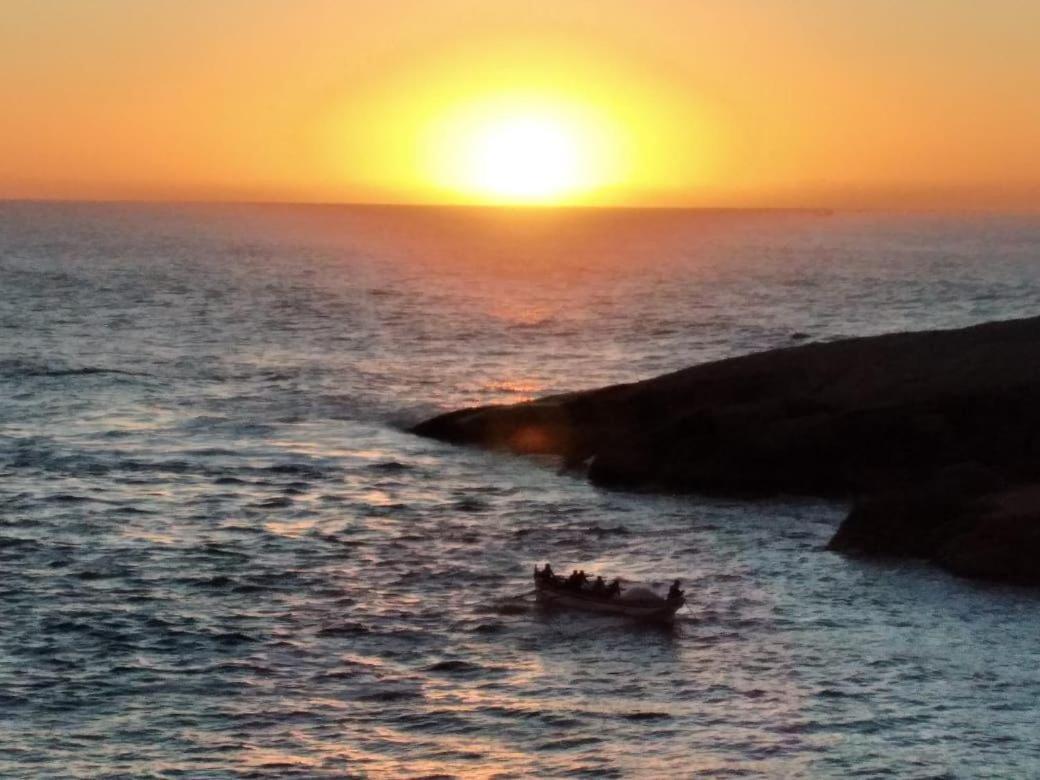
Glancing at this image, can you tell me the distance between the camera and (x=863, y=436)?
48.6 metres

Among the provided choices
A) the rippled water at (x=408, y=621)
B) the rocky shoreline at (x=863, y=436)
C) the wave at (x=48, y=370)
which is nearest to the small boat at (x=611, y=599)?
the rippled water at (x=408, y=621)

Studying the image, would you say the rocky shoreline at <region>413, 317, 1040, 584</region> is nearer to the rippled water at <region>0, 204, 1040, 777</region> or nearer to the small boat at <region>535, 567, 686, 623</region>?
the rippled water at <region>0, 204, 1040, 777</region>

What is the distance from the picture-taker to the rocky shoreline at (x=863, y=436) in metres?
40.7

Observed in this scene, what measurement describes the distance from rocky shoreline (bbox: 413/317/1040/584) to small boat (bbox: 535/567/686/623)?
7.55 meters

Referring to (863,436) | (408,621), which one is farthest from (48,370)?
(408,621)

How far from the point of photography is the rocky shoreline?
40.7 m

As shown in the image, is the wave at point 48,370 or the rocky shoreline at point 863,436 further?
the wave at point 48,370

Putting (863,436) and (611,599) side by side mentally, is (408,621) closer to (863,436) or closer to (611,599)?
(611,599)

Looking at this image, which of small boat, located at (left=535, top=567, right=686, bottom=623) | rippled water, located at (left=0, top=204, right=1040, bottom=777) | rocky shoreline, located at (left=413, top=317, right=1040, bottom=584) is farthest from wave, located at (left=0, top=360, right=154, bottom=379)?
small boat, located at (left=535, top=567, right=686, bottom=623)

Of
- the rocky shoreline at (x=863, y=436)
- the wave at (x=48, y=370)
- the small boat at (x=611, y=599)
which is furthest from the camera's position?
the wave at (x=48, y=370)

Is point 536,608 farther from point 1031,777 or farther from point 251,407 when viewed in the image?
point 251,407

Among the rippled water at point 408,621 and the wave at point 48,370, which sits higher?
the wave at point 48,370

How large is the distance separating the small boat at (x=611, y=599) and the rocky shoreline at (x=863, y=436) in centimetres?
755

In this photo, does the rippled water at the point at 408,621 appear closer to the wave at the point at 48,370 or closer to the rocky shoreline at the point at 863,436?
the rocky shoreline at the point at 863,436
